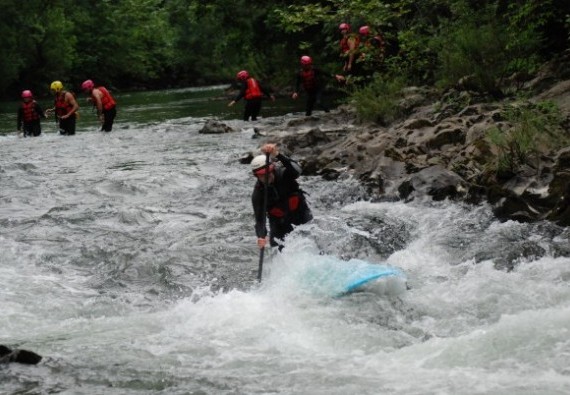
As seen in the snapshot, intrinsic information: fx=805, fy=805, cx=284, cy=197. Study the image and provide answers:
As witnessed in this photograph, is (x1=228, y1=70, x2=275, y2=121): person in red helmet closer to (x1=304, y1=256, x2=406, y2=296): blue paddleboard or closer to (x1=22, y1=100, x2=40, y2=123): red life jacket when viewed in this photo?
(x1=22, y1=100, x2=40, y2=123): red life jacket

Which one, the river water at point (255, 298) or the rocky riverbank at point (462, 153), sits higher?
the rocky riverbank at point (462, 153)

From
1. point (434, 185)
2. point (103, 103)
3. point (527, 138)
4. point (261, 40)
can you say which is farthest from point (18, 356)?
point (261, 40)

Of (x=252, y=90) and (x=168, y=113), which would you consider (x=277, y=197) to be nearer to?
(x=252, y=90)

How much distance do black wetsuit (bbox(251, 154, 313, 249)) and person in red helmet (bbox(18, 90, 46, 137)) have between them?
1321 centimetres

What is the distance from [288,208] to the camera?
8.47m

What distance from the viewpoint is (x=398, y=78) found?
55.1 feet

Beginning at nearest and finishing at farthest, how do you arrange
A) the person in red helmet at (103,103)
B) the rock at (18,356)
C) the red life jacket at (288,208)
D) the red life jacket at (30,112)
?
1. the rock at (18,356)
2. the red life jacket at (288,208)
3. the red life jacket at (30,112)
4. the person in red helmet at (103,103)

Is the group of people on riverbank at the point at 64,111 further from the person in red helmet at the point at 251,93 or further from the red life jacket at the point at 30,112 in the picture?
the person in red helmet at the point at 251,93

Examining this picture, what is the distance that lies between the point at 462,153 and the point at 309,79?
9.22m

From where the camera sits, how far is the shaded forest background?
14.2m

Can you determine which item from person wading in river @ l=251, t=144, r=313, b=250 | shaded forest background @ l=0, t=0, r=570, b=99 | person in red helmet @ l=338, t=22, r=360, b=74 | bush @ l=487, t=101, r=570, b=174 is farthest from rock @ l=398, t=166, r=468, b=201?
person in red helmet @ l=338, t=22, r=360, b=74

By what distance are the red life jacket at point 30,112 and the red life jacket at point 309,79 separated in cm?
674

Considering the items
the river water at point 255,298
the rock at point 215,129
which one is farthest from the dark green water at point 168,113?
the river water at point 255,298

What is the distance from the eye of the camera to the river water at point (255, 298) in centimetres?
534
